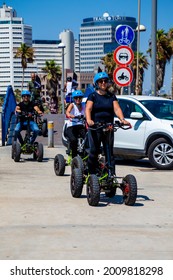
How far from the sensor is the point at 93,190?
30.2 ft

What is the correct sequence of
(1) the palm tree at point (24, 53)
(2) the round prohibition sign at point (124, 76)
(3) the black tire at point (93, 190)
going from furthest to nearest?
(1) the palm tree at point (24, 53) < (2) the round prohibition sign at point (124, 76) < (3) the black tire at point (93, 190)

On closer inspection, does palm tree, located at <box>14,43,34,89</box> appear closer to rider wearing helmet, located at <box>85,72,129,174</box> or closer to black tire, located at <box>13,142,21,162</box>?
black tire, located at <box>13,142,21,162</box>

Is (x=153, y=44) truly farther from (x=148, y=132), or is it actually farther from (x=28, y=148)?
(x=28, y=148)

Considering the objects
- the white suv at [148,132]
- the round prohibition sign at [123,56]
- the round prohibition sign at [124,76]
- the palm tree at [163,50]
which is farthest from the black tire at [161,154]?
the palm tree at [163,50]

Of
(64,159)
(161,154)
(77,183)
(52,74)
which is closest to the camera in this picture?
(77,183)

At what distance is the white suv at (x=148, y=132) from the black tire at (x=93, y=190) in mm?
5104

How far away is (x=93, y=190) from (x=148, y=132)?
555cm

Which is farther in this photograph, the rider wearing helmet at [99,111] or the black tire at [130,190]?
the rider wearing helmet at [99,111]

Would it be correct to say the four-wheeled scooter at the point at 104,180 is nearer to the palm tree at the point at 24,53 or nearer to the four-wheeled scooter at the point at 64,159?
the four-wheeled scooter at the point at 64,159

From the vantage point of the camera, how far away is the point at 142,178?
13.0 metres

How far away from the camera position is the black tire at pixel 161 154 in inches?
561

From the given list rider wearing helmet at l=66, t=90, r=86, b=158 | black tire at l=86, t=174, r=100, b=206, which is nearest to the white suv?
rider wearing helmet at l=66, t=90, r=86, b=158

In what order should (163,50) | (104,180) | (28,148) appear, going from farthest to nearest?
(163,50) < (28,148) < (104,180)

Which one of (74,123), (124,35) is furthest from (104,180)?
(124,35)
